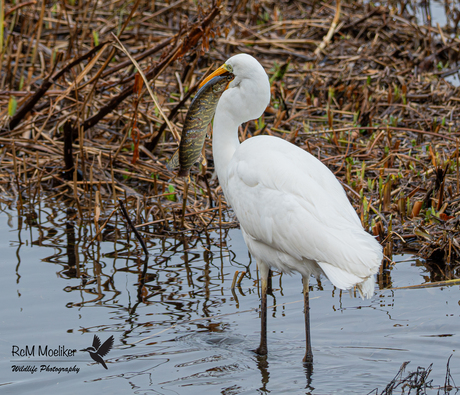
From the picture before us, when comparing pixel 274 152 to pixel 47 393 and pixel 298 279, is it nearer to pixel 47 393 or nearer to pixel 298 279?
pixel 298 279

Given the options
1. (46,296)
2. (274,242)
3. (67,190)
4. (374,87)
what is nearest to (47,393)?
(46,296)

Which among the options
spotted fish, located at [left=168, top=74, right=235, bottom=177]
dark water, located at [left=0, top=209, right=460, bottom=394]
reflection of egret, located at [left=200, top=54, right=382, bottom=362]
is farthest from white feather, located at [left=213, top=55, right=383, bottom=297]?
dark water, located at [left=0, top=209, right=460, bottom=394]

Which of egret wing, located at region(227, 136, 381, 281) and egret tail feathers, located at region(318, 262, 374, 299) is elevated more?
egret wing, located at region(227, 136, 381, 281)

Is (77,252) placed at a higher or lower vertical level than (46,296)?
higher

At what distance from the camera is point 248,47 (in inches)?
380

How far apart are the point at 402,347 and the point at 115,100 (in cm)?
381

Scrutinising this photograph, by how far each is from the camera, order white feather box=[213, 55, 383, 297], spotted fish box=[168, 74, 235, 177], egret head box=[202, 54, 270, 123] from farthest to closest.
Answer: spotted fish box=[168, 74, 235, 177]
egret head box=[202, 54, 270, 123]
white feather box=[213, 55, 383, 297]

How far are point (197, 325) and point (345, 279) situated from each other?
4.08 ft

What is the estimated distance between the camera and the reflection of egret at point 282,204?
354 centimetres

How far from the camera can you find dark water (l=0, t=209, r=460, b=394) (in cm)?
361

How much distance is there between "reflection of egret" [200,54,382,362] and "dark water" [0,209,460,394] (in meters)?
0.28

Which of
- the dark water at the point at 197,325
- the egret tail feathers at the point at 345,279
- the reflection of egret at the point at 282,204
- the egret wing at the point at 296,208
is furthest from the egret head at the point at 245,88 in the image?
the dark water at the point at 197,325

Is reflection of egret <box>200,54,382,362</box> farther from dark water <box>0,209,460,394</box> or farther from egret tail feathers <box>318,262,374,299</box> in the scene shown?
dark water <box>0,209,460,394</box>

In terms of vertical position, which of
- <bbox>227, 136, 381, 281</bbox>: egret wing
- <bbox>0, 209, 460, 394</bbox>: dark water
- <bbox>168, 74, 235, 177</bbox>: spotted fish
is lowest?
<bbox>0, 209, 460, 394</bbox>: dark water
